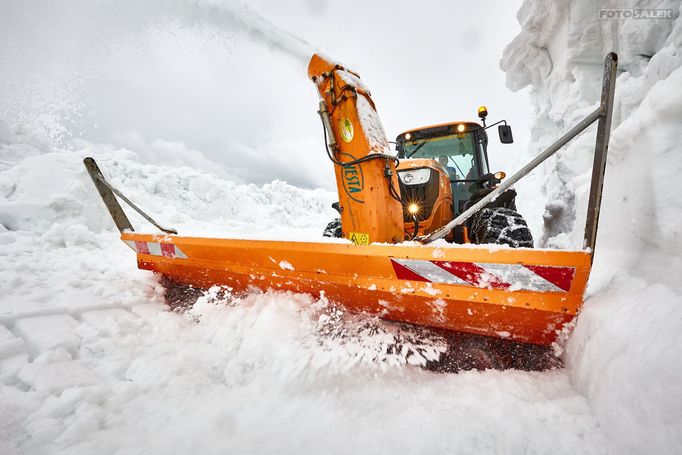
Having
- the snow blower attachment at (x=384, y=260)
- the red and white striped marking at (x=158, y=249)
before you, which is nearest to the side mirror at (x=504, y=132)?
the snow blower attachment at (x=384, y=260)

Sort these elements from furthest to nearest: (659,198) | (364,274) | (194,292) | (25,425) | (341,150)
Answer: (194,292) < (341,150) < (364,274) < (659,198) < (25,425)

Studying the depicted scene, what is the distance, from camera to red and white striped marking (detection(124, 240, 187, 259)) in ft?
8.19

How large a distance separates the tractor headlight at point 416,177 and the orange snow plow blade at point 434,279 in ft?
5.34

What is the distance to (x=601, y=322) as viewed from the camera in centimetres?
128

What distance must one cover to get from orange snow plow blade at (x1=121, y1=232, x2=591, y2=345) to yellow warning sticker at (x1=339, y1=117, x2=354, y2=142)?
0.85m

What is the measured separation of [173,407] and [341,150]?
71.4 inches

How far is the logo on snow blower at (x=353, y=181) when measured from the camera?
84.8 inches

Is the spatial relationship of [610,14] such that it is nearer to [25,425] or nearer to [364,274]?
[364,274]

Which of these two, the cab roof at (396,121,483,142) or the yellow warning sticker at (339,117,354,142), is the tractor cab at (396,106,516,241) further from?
the yellow warning sticker at (339,117,354,142)

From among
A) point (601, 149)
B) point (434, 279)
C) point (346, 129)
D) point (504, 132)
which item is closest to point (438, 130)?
point (504, 132)

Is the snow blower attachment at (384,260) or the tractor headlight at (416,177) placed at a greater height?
the tractor headlight at (416,177)

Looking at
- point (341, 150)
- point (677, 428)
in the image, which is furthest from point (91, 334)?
point (677, 428)

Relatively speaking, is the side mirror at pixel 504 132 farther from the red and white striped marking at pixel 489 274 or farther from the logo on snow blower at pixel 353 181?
the red and white striped marking at pixel 489 274

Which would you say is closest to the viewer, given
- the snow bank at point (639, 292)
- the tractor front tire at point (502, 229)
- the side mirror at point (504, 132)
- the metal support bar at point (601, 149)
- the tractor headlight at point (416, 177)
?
the snow bank at point (639, 292)
